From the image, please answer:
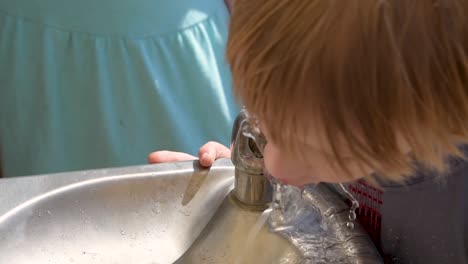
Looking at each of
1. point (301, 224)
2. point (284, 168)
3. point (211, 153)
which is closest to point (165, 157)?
point (211, 153)


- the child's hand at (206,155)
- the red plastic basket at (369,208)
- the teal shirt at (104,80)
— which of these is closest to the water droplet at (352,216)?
the red plastic basket at (369,208)

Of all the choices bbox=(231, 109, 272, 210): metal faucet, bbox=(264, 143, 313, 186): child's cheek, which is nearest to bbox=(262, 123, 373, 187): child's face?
bbox=(264, 143, 313, 186): child's cheek

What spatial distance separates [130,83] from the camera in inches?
36.3

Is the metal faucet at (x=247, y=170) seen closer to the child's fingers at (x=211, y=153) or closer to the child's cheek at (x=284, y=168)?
the child's fingers at (x=211, y=153)

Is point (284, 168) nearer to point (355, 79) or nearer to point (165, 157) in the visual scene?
point (355, 79)

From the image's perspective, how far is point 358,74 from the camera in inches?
13.0

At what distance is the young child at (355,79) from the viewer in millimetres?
318

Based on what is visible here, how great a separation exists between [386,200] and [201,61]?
44 centimetres

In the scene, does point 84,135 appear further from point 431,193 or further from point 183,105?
point 431,193

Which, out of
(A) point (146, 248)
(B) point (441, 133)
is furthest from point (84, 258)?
(B) point (441, 133)

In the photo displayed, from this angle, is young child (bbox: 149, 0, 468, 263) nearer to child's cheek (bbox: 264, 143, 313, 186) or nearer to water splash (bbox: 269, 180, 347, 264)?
child's cheek (bbox: 264, 143, 313, 186)

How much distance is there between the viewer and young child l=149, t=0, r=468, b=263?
12.5 inches

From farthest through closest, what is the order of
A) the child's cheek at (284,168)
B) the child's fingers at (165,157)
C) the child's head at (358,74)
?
the child's fingers at (165,157), the child's cheek at (284,168), the child's head at (358,74)

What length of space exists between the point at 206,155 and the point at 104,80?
28cm
